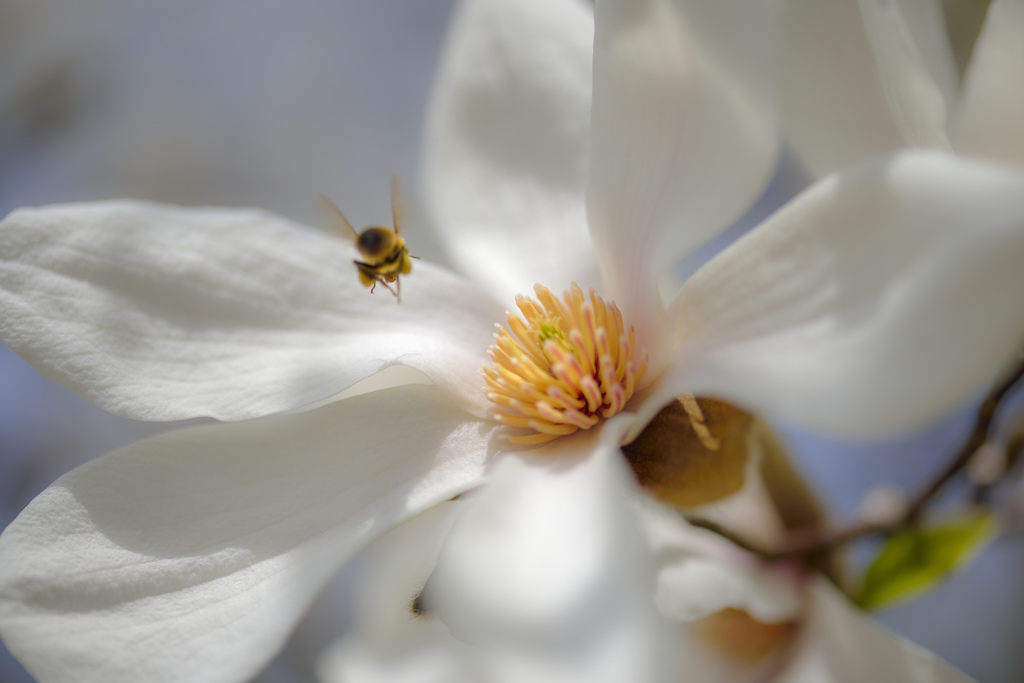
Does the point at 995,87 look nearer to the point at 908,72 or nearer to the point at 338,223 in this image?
the point at 908,72

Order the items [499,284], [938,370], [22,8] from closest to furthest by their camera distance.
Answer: [938,370] < [499,284] < [22,8]

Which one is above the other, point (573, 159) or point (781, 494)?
point (573, 159)

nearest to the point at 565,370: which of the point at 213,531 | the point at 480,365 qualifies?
the point at 480,365

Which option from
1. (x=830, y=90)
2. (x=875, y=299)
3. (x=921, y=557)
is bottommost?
(x=921, y=557)

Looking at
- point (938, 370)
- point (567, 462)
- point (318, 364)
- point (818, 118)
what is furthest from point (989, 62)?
point (318, 364)

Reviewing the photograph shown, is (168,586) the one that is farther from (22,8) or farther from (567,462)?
(22,8)

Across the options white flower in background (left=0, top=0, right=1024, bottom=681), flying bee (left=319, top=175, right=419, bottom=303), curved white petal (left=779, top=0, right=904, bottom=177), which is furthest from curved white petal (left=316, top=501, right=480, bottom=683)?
curved white petal (left=779, top=0, right=904, bottom=177)

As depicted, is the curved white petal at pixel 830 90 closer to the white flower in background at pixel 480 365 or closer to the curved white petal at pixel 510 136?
the white flower in background at pixel 480 365
